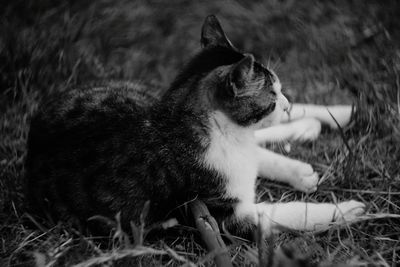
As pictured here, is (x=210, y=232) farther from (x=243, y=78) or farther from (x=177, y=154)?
(x=243, y=78)

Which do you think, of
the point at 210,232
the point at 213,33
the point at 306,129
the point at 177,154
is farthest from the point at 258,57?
the point at 210,232

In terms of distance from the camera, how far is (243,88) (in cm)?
184

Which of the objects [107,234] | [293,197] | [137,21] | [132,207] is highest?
[137,21]

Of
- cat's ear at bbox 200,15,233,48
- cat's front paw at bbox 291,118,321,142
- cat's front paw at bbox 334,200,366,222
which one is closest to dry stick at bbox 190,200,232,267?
cat's front paw at bbox 334,200,366,222

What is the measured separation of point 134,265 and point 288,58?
2.15 metres

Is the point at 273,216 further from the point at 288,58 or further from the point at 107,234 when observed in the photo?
the point at 288,58

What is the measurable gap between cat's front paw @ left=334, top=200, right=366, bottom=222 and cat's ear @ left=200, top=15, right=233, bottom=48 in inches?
37.4

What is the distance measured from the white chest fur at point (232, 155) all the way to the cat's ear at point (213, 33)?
16.2 inches

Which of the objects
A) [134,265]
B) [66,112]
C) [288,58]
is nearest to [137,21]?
[288,58]

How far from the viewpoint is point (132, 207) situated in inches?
75.7

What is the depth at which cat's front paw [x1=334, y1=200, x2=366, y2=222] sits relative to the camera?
2.02 meters

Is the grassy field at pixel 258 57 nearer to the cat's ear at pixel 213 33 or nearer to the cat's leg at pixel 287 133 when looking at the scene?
the cat's leg at pixel 287 133

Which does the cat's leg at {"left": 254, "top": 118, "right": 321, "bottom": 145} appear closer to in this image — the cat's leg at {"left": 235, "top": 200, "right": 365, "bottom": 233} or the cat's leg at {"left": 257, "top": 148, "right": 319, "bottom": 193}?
the cat's leg at {"left": 257, "top": 148, "right": 319, "bottom": 193}

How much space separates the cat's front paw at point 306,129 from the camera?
2.63 m
